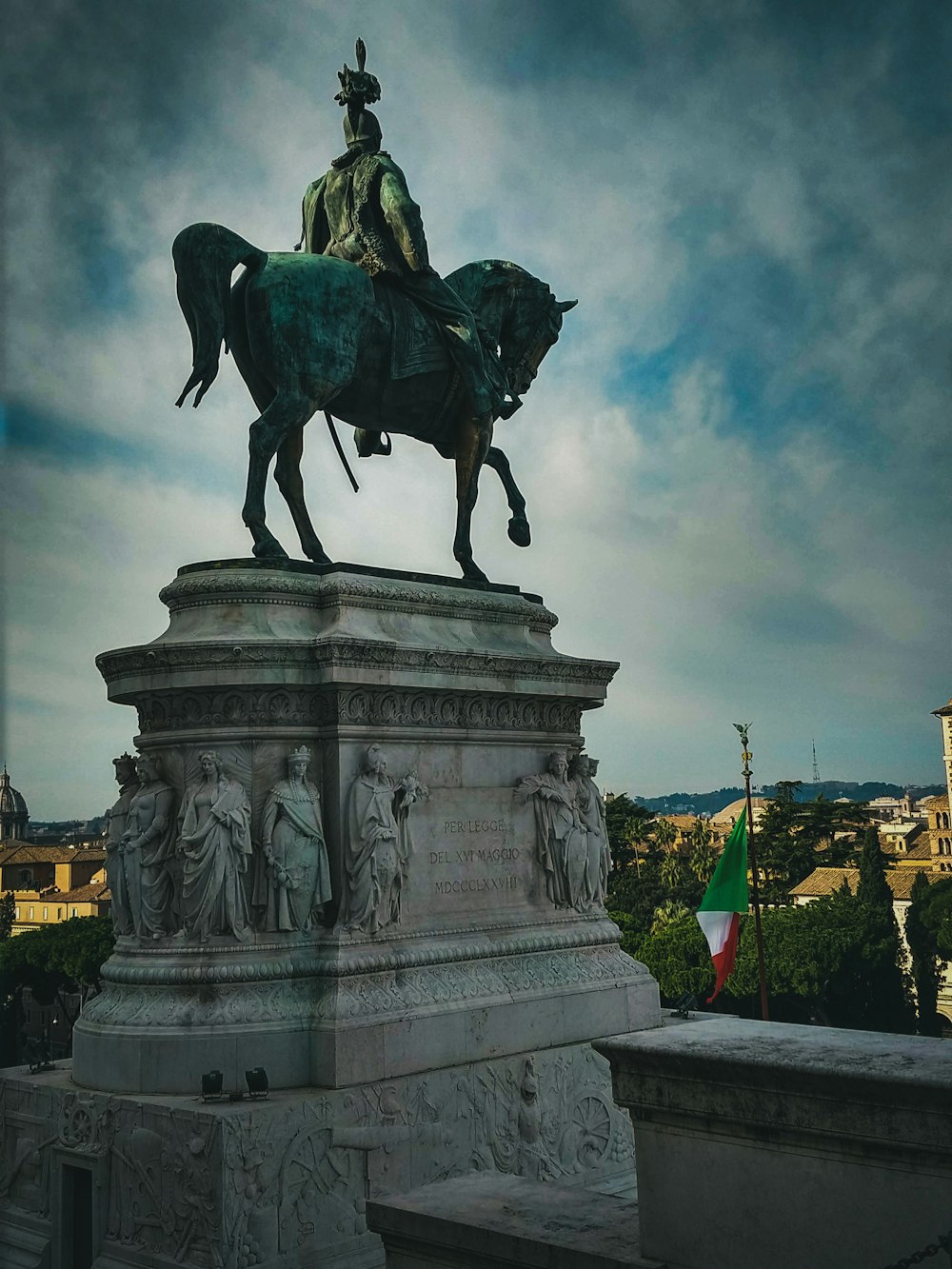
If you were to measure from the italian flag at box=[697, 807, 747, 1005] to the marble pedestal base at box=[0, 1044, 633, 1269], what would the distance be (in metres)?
8.54

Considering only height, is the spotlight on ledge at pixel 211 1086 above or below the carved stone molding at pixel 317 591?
below

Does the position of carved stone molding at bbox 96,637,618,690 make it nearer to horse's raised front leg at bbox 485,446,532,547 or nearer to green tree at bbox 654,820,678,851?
horse's raised front leg at bbox 485,446,532,547

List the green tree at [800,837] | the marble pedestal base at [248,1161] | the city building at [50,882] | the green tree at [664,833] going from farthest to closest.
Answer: the green tree at [664,833]
the green tree at [800,837]
the city building at [50,882]
the marble pedestal base at [248,1161]

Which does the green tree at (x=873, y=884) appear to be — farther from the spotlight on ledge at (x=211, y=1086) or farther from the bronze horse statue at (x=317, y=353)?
the spotlight on ledge at (x=211, y=1086)

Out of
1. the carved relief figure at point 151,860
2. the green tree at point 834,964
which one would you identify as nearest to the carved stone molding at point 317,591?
the carved relief figure at point 151,860

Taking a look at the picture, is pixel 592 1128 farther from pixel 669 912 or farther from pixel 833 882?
pixel 833 882

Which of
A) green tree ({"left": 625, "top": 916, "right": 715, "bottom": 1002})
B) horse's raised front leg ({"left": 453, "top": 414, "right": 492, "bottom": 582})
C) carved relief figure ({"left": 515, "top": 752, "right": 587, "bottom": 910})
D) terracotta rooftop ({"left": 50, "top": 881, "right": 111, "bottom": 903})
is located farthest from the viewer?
terracotta rooftop ({"left": 50, "top": 881, "right": 111, "bottom": 903})

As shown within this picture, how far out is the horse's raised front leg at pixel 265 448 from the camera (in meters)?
13.8

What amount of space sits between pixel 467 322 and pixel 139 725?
19.8ft

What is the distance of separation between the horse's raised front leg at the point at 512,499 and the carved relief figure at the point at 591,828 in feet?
10.2

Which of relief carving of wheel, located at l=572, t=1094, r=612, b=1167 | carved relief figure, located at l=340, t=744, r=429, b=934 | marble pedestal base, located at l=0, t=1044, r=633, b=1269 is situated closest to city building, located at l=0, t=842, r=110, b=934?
relief carving of wheel, located at l=572, t=1094, r=612, b=1167

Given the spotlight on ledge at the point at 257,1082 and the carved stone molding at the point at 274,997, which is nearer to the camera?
the spotlight on ledge at the point at 257,1082

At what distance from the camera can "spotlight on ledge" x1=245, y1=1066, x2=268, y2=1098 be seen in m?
11.0

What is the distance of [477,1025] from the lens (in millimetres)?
12938
